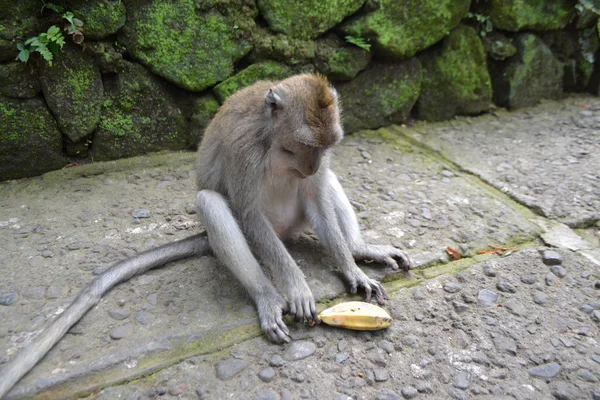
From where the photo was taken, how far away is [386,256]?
3.00 metres

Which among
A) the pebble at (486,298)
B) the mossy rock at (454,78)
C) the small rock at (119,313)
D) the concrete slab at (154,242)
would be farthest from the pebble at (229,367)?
the mossy rock at (454,78)

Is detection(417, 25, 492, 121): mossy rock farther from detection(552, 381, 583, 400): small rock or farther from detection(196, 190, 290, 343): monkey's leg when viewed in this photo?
detection(552, 381, 583, 400): small rock

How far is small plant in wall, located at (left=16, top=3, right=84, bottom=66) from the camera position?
342 centimetres

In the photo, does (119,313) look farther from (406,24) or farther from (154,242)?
(406,24)

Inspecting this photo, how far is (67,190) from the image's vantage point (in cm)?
372

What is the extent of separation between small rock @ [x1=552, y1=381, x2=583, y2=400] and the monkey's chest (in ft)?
5.34

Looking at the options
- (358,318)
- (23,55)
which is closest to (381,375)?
(358,318)

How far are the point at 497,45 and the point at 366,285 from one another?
3423 mm

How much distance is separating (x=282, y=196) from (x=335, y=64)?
1.85 m

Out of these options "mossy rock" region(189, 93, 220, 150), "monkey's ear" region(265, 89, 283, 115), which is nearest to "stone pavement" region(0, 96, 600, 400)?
"mossy rock" region(189, 93, 220, 150)

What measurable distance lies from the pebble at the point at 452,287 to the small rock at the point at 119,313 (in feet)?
5.78

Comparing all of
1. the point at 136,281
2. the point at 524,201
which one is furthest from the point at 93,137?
the point at 524,201

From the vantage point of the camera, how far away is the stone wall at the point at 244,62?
12.0 ft

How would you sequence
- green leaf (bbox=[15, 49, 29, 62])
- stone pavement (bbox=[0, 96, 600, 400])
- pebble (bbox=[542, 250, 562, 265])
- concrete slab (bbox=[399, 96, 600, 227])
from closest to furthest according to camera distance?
stone pavement (bbox=[0, 96, 600, 400]) < pebble (bbox=[542, 250, 562, 265]) < green leaf (bbox=[15, 49, 29, 62]) < concrete slab (bbox=[399, 96, 600, 227])
